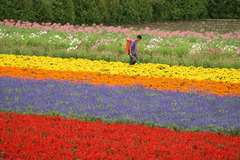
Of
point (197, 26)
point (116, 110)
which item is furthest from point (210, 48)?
point (197, 26)

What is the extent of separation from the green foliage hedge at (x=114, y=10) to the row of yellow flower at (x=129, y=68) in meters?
12.8

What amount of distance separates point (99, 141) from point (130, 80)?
19.5 feet

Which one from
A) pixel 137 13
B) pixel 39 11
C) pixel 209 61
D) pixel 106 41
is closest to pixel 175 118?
pixel 209 61

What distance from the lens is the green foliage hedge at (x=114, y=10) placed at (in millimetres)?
29016

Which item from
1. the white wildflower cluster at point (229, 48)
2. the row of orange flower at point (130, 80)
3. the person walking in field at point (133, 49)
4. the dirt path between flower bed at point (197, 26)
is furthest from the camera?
the dirt path between flower bed at point (197, 26)

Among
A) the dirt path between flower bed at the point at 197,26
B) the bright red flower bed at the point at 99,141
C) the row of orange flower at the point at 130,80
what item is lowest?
the dirt path between flower bed at the point at 197,26

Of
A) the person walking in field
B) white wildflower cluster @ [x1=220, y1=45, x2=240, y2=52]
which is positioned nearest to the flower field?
the person walking in field

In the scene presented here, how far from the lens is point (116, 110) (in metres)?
9.12

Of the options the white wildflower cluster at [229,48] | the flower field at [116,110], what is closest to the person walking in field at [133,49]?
the flower field at [116,110]

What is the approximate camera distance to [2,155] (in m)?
6.20

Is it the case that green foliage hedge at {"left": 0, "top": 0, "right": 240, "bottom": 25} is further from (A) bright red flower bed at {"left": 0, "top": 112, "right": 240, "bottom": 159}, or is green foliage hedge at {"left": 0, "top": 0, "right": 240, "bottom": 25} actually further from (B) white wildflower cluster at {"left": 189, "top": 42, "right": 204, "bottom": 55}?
(A) bright red flower bed at {"left": 0, "top": 112, "right": 240, "bottom": 159}

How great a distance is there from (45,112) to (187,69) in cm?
826

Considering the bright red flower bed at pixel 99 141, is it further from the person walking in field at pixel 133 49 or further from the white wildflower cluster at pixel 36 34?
the white wildflower cluster at pixel 36 34

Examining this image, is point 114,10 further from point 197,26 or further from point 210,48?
point 210,48
